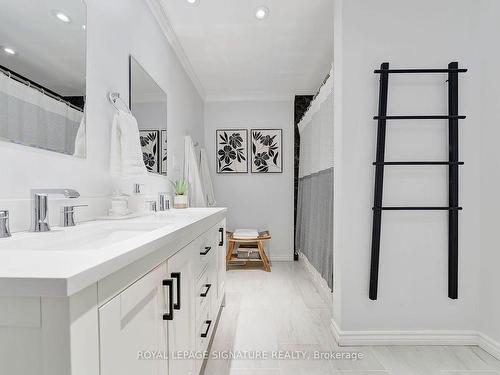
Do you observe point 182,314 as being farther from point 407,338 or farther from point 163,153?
point 163,153

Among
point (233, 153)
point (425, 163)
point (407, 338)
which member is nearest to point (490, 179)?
point (425, 163)

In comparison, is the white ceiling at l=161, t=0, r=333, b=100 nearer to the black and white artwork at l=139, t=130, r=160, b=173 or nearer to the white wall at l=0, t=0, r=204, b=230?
the white wall at l=0, t=0, r=204, b=230

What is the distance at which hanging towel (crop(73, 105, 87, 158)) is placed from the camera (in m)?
1.36

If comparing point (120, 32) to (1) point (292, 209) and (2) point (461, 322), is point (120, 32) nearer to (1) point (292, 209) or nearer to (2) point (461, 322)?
(2) point (461, 322)

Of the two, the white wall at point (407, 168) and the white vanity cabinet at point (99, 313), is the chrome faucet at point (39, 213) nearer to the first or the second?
the white vanity cabinet at point (99, 313)

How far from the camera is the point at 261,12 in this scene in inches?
91.0

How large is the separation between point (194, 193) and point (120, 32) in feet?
5.69

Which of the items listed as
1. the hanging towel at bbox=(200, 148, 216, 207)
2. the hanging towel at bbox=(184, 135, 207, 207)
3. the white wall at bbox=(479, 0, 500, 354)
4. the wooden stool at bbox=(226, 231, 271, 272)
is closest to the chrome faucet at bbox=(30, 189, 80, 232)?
the hanging towel at bbox=(184, 135, 207, 207)

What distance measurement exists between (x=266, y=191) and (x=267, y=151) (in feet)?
1.81

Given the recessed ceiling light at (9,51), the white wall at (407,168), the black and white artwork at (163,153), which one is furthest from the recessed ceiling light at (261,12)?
the recessed ceiling light at (9,51)

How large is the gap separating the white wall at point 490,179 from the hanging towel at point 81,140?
2184 millimetres

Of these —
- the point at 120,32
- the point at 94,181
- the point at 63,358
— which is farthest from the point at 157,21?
the point at 63,358

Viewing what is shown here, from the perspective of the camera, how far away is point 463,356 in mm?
1802

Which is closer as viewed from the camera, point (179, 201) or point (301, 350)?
point (301, 350)
